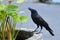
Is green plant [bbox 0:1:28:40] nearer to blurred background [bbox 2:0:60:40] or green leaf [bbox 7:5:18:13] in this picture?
green leaf [bbox 7:5:18:13]

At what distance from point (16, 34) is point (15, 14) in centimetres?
54

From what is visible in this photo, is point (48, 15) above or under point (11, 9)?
under

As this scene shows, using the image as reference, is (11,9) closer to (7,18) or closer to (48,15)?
(7,18)

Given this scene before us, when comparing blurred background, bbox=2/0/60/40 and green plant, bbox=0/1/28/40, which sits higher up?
green plant, bbox=0/1/28/40

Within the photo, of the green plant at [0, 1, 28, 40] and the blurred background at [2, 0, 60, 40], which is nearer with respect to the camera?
the green plant at [0, 1, 28, 40]

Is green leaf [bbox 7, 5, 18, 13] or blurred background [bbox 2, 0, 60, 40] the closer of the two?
green leaf [bbox 7, 5, 18, 13]

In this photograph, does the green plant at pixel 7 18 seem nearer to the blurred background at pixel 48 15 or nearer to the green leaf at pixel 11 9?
the green leaf at pixel 11 9

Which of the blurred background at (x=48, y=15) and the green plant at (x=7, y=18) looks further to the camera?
the blurred background at (x=48, y=15)

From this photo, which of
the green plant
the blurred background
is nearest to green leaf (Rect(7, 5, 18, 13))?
the green plant

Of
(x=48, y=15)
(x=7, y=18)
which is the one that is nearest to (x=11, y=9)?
(x=7, y=18)

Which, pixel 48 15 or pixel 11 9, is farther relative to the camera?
pixel 48 15

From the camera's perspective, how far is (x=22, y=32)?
422cm

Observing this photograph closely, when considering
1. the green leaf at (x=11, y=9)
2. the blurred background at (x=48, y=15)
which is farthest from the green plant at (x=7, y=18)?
the blurred background at (x=48, y=15)

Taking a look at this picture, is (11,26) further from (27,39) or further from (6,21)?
(27,39)
